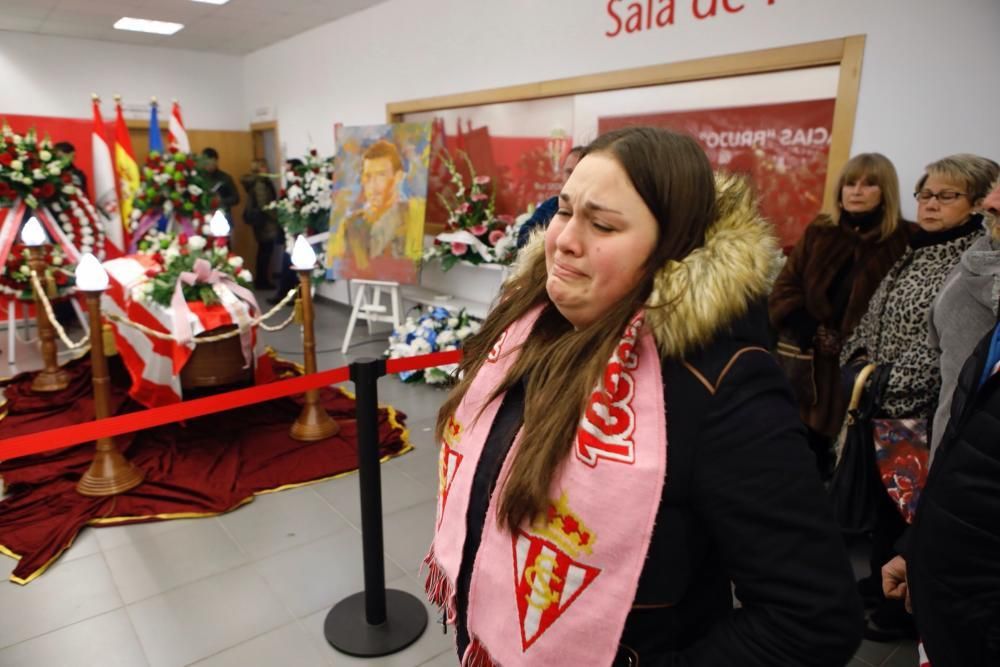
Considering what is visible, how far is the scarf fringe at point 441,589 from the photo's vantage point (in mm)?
1102

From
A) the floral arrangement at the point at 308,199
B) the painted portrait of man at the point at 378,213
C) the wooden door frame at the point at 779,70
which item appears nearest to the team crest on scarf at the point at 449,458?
the wooden door frame at the point at 779,70

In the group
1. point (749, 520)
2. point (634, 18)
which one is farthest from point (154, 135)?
point (749, 520)

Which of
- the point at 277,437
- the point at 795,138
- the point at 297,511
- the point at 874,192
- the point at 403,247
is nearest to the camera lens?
the point at 874,192

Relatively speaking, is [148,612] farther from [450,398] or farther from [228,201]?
[228,201]

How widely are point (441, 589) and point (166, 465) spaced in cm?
276

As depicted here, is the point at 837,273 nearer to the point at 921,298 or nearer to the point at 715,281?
the point at 921,298

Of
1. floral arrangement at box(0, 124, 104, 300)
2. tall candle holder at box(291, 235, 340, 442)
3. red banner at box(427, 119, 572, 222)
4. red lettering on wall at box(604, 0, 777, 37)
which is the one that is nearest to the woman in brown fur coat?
red lettering on wall at box(604, 0, 777, 37)

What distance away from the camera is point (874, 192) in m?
2.54

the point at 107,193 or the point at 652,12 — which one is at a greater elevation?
the point at 652,12

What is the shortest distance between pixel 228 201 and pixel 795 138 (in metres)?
6.83

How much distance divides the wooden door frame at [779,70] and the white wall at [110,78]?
5.95 m

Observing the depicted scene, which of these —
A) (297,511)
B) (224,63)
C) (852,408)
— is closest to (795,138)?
(852,408)

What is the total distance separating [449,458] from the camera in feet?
3.70

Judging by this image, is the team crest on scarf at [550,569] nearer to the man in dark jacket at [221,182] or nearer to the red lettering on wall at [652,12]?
the red lettering on wall at [652,12]
